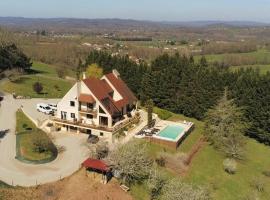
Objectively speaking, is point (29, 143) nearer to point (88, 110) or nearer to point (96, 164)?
point (88, 110)

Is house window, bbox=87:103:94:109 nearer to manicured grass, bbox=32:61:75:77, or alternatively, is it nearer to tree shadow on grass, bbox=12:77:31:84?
tree shadow on grass, bbox=12:77:31:84

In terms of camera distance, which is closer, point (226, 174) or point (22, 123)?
point (226, 174)

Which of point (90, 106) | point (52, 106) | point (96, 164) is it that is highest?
point (90, 106)

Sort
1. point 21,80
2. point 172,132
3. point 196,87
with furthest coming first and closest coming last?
point 21,80, point 196,87, point 172,132

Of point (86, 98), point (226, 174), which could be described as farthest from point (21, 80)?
point (226, 174)

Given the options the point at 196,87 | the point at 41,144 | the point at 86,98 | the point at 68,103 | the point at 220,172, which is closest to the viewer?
the point at 41,144

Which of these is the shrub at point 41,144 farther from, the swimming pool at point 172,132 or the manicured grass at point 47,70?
the manicured grass at point 47,70

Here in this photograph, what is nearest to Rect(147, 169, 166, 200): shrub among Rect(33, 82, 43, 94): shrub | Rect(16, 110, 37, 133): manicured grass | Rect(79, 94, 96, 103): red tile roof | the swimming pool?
the swimming pool

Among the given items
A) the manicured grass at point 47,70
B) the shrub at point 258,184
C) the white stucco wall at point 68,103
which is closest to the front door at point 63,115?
the white stucco wall at point 68,103
